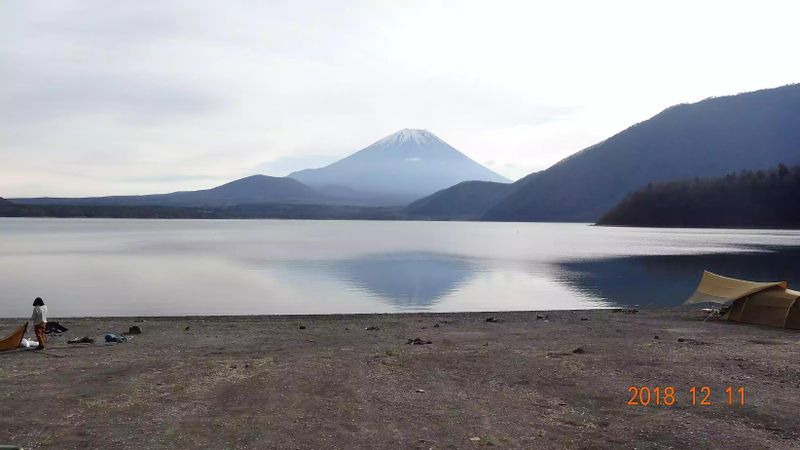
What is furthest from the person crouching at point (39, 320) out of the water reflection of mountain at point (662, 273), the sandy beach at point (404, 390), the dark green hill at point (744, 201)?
the dark green hill at point (744, 201)

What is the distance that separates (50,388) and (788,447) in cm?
1414

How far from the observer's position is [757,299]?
2323cm

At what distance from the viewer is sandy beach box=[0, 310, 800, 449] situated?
986cm

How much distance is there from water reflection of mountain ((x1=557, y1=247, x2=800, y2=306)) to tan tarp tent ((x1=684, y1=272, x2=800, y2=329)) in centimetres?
1077

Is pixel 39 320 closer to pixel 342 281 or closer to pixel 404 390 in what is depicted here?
pixel 404 390

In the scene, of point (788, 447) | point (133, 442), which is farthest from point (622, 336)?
point (133, 442)

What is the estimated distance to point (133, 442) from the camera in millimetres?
9438

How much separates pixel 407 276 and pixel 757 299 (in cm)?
3181

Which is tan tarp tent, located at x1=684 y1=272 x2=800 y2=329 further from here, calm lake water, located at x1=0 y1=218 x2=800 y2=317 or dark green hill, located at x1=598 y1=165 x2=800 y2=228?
dark green hill, located at x1=598 y1=165 x2=800 y2=228

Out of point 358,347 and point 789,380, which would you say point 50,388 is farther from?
point 789,380

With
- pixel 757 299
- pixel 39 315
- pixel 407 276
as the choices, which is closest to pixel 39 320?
pixel 39 315

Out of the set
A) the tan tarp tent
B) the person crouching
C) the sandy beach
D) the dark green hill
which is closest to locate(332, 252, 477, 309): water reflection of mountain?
the tan tarp tent

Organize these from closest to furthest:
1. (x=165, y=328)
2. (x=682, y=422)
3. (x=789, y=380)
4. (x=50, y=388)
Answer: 1. (x=682, y=422)
2. (x=50, y=388)
3. (x=789, y=380)
4. (x=165, y=328)

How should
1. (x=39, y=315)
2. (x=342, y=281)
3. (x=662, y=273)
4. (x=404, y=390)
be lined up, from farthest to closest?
(x=662, y=273)
(x=342, y=281)
(x=39, y=315)
(x=404, y=390)
